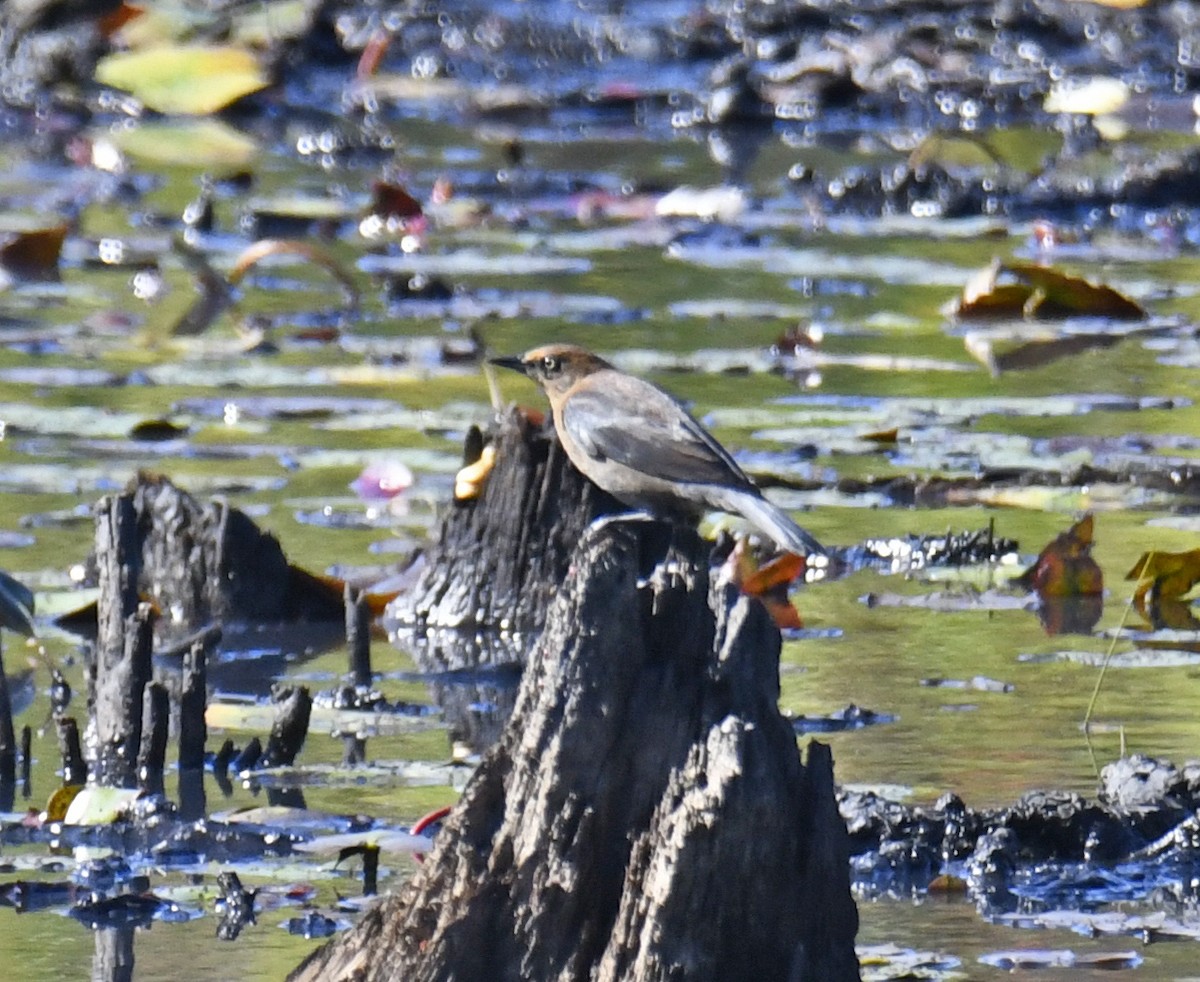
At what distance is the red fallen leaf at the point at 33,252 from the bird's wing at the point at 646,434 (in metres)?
7.43

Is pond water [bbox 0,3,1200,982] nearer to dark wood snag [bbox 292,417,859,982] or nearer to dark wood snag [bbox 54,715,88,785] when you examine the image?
dark wood snag [bbox 54,715,88,785]

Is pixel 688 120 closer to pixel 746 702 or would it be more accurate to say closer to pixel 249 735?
pixel 249 735

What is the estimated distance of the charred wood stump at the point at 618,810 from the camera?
438cm

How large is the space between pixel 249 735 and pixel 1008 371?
4654 millimetres

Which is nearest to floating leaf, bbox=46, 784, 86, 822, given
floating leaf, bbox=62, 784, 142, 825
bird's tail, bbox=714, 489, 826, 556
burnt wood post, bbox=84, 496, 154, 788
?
floating leaf, bbox=62, 784, 142, 825

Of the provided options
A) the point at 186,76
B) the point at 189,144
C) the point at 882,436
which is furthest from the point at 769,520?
the point at 186,76

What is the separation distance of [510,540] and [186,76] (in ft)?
36.3

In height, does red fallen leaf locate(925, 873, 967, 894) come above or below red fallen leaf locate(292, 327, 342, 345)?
below

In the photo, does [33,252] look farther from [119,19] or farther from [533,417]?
[119,19]

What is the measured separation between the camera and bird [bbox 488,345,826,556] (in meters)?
5.73

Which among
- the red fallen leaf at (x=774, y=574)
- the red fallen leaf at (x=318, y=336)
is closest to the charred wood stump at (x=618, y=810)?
the red fallen leaf at (x=774, y=574)

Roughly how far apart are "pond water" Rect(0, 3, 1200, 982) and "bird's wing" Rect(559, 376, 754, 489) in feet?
2.46

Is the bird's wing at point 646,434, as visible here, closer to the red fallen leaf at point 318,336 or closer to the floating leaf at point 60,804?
the floating leaf at point 60,804

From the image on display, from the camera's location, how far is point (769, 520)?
571 cm
